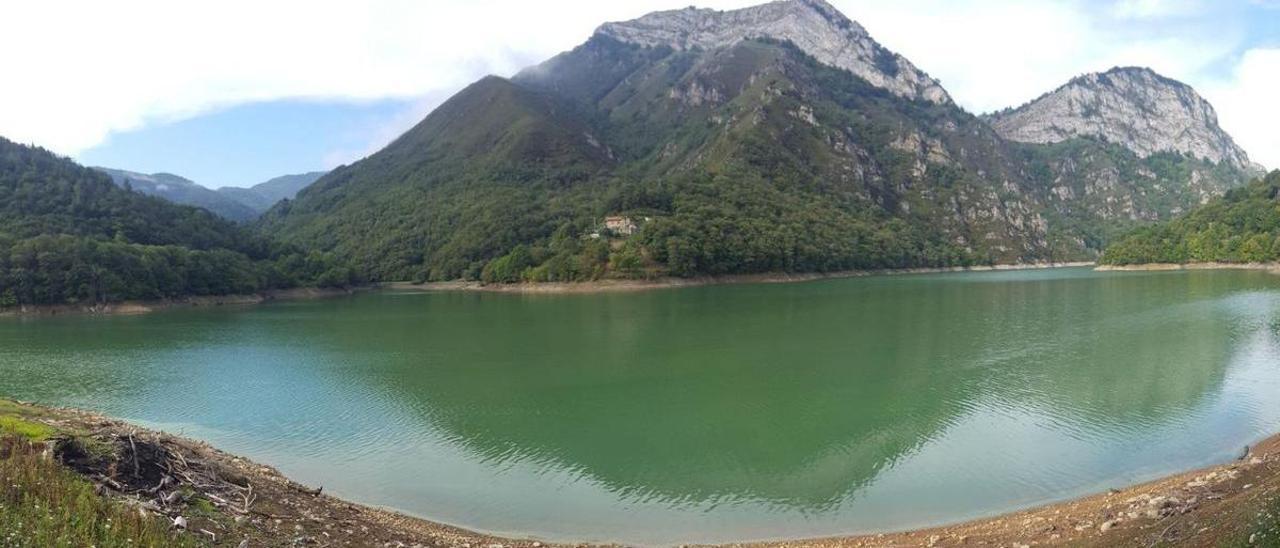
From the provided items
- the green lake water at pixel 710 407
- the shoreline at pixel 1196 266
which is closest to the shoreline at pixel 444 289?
the shoreline at pixel 1196 266

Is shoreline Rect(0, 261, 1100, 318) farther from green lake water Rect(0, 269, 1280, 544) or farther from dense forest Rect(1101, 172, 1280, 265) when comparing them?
green lake water Rect(0, 269, 1280, 544)

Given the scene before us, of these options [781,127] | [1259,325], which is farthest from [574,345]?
[781,127]

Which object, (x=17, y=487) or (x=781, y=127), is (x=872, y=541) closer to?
(x=17, y=487)

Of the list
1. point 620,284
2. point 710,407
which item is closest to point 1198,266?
point 620,284

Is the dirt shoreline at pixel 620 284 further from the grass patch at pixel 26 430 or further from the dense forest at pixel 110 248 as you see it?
the grass patch at pixel 26 430

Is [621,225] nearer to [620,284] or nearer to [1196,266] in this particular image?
[620,284]

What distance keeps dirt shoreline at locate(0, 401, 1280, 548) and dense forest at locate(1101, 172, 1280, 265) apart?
119472mm

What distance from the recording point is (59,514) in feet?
29.0

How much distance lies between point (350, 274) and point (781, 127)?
120094mm

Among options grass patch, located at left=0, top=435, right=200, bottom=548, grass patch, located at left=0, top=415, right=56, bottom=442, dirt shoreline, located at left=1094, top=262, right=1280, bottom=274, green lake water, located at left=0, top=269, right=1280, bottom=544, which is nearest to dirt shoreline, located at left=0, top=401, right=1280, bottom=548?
grass patch, located at left=0, top=435, right=200, bottom=548

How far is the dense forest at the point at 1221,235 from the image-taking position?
109m

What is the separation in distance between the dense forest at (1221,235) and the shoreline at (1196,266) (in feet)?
2.23

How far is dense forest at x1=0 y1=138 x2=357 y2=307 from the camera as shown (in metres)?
79.1

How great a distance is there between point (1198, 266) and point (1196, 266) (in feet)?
1.07
